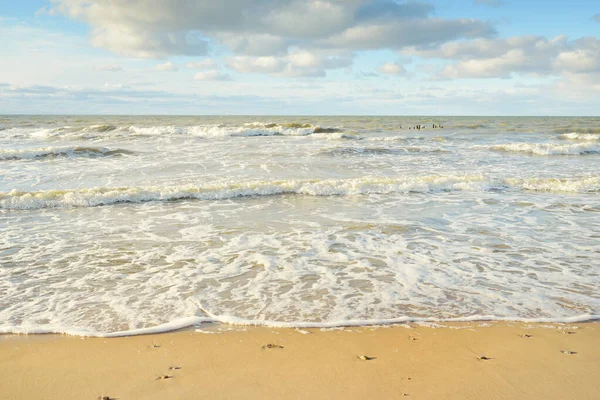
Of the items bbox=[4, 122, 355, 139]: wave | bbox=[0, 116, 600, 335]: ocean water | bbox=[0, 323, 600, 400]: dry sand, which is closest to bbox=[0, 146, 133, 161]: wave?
bbox=[0, 116, 600, 335]: ocean water

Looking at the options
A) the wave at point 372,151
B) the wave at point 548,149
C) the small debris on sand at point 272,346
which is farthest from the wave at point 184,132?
the small debris on sand at point 272,346

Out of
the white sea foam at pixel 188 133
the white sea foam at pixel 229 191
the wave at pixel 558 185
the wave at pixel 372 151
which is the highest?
the white sea foam at pixel 188 133

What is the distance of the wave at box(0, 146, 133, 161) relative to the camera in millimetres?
20992

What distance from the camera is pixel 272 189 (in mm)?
12469

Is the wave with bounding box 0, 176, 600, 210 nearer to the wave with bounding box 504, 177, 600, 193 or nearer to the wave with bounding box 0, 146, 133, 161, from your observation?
the wave with bounding box 504, 177, 600, 193

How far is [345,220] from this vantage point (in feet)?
30.0

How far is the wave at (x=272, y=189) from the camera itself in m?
11.0

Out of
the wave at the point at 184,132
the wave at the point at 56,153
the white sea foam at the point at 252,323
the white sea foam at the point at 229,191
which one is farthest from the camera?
the wave at the point at 184,132

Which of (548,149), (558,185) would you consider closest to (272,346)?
(558,185)

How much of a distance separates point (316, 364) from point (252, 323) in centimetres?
100

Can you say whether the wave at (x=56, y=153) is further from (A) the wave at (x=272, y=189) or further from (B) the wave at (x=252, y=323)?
(B) the wave at (x=252, y=323)

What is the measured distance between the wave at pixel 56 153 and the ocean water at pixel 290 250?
19.3 feet

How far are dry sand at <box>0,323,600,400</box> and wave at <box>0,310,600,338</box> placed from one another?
0.10m

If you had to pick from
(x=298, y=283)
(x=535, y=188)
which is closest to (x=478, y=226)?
(x=298, y=283)
